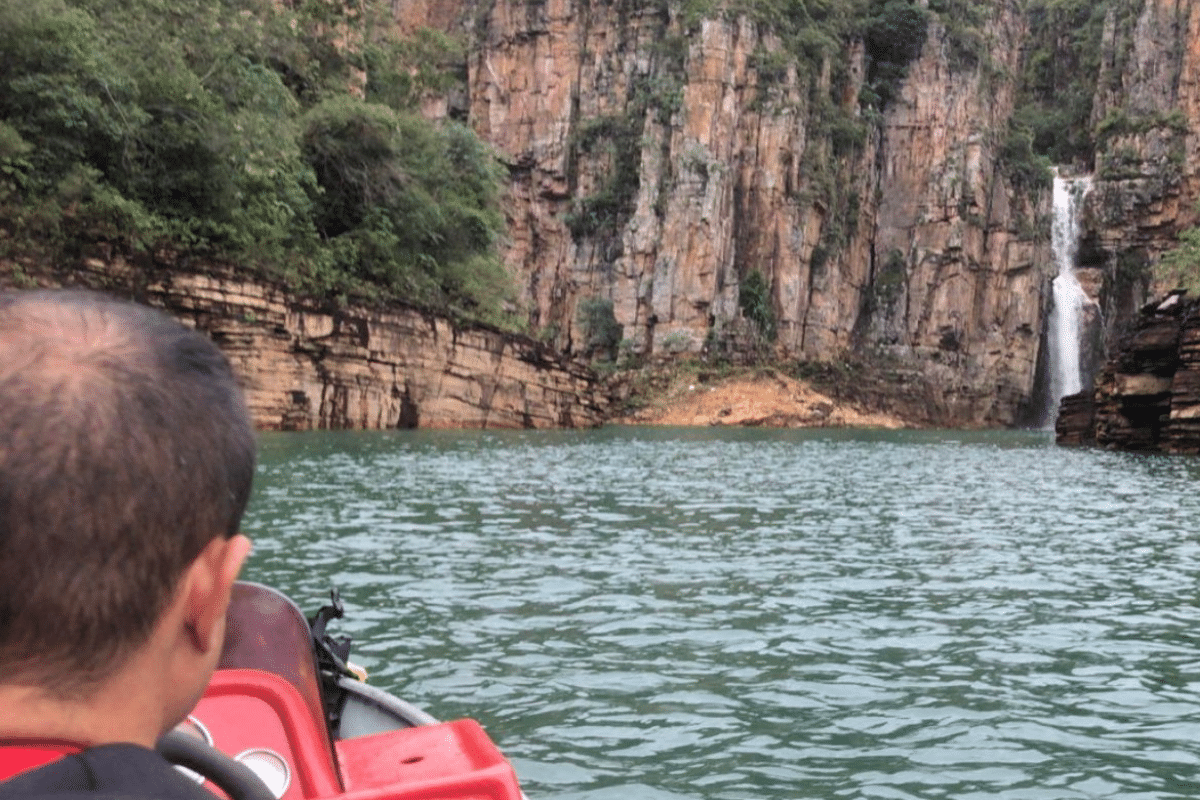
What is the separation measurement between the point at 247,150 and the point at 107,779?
28664mm

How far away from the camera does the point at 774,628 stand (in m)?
7.78

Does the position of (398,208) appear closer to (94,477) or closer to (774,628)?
(774,628)

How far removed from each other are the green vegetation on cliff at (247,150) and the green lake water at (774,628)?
1264 cm

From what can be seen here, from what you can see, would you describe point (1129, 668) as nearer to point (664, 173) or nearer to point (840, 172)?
point (664, 173)

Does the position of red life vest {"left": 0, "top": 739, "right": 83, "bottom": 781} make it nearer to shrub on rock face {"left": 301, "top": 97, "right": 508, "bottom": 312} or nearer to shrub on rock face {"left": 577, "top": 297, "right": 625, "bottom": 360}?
shrub on rock face {"left": 301, "top": 97, "right": 508, "bottom": 312}

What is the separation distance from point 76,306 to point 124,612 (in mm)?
342

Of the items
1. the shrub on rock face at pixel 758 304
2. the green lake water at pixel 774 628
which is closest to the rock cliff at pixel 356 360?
the green lake water at pixel 774 628

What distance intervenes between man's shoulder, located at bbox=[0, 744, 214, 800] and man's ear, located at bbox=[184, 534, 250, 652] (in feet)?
0.47

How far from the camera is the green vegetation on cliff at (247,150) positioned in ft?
80.3

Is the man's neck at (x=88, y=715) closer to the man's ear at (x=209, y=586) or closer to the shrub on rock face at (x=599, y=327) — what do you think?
the man's ear at (x=209, y=586)

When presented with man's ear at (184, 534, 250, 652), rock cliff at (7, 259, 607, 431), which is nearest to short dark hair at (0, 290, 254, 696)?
man's ear at (184, 534, 250, 652)

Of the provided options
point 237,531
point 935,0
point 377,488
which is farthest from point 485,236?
point 935,0

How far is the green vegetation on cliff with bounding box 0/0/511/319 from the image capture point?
2447 centimetres

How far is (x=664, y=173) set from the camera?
64.2 meters
